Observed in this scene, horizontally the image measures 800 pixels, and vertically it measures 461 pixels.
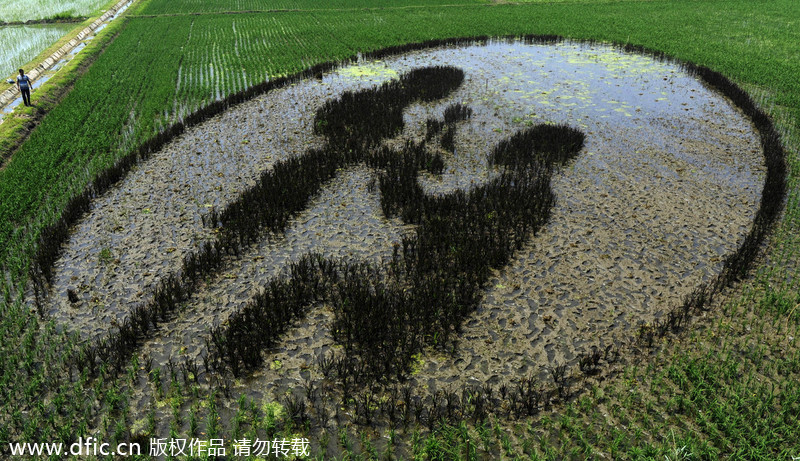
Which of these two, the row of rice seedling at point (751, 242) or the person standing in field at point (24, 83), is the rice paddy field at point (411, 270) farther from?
the person standing in field at point (24, 83)

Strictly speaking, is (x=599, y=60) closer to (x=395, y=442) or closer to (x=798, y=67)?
(x=798, y=67)

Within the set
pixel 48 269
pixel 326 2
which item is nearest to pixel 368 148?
pixel 48 269

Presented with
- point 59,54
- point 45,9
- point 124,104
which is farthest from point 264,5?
point 124,104

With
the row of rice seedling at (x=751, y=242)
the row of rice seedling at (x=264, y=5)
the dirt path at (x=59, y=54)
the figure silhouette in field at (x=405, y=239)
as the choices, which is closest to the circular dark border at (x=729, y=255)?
the row of rice seedling at (x=751, y=242)

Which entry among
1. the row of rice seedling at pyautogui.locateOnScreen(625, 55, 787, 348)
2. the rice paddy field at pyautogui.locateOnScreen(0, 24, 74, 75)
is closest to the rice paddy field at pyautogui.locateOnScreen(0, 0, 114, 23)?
the rice paddy field at pyautogui.locateOnScreen(0, 24, 74, 75)

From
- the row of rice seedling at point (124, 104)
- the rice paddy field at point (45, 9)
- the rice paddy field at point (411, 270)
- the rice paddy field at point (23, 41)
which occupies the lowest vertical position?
the rice paddy field at point (411, 270)

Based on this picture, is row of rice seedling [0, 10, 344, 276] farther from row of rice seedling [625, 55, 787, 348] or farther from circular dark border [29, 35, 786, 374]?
row of rice seedling [625, 55, 787, 348]
